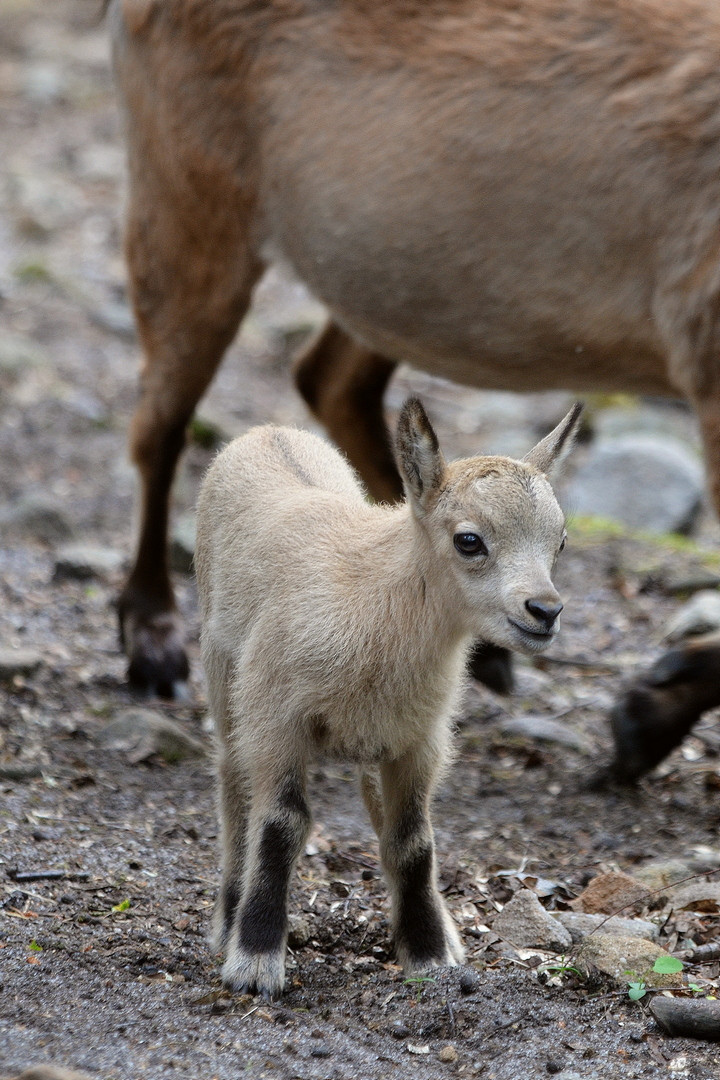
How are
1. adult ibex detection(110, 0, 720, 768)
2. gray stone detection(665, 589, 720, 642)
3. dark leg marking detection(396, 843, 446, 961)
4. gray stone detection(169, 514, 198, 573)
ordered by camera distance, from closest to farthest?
dark leg marking detection(396, 843, 446, 961), adult ibex detection(110, 0, 720, 768), gray stone detection(665, 589, 720, 642), gray stone detection(169, 514, 198, 573)

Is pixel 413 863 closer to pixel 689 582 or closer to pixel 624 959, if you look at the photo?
pixel 624 959

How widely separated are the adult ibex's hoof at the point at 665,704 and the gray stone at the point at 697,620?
4.08 ft

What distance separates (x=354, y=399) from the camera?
6922 mm

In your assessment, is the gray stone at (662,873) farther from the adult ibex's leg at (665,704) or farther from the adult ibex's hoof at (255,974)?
the adult ibex's hoof at (255,974)

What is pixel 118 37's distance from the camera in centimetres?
610

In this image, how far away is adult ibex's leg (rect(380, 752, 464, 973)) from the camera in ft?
12.4

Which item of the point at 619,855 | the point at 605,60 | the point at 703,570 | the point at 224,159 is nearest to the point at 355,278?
the point at 224,159

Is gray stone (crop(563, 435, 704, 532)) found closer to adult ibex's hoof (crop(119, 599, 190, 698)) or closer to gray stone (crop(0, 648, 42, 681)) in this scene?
adult ibex's hoof (crop(119, 599, 190, 698))

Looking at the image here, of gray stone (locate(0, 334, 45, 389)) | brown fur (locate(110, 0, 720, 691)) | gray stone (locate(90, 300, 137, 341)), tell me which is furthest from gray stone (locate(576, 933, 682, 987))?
gray stone (locate(90, 300, 137, 341))

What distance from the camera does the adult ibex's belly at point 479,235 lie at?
5.20 metres

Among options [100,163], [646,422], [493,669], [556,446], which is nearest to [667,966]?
[556,446]

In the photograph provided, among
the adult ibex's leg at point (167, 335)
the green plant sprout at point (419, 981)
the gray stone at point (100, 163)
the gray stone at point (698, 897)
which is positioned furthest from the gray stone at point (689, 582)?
the gray stone at point (100, 163)

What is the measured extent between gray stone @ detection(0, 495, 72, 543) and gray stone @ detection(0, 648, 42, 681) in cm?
170

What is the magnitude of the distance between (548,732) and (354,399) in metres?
1.93
